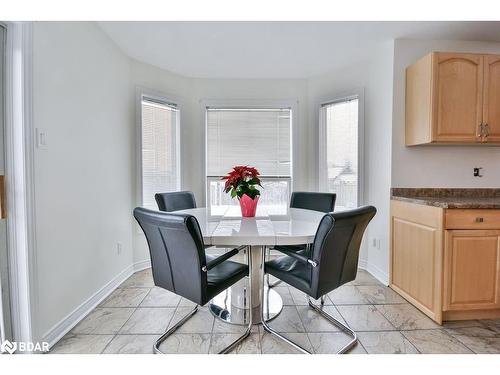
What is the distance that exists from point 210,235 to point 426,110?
2.11m

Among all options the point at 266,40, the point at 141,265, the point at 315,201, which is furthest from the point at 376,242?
the point at 141,265

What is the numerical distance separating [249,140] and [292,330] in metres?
2.26

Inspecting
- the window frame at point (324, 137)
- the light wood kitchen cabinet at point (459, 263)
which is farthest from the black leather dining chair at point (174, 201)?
the light wood kitchen cabinet at point (459, 263)

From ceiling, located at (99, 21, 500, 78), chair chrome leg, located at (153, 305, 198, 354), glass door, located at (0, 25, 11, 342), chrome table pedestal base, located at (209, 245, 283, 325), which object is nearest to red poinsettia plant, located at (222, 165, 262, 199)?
chrome table pedestal base, located at (209, 245, 283, 325)

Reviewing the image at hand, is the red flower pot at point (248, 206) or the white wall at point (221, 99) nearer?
the red flower pot at point (248, 206)

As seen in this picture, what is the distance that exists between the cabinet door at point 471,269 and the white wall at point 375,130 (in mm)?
689

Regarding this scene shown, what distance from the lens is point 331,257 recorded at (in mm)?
1464

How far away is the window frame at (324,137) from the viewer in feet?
9.38

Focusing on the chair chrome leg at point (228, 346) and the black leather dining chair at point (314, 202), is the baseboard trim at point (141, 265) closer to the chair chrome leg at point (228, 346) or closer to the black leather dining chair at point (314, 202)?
the chair chrome leg at point (228, 346)
